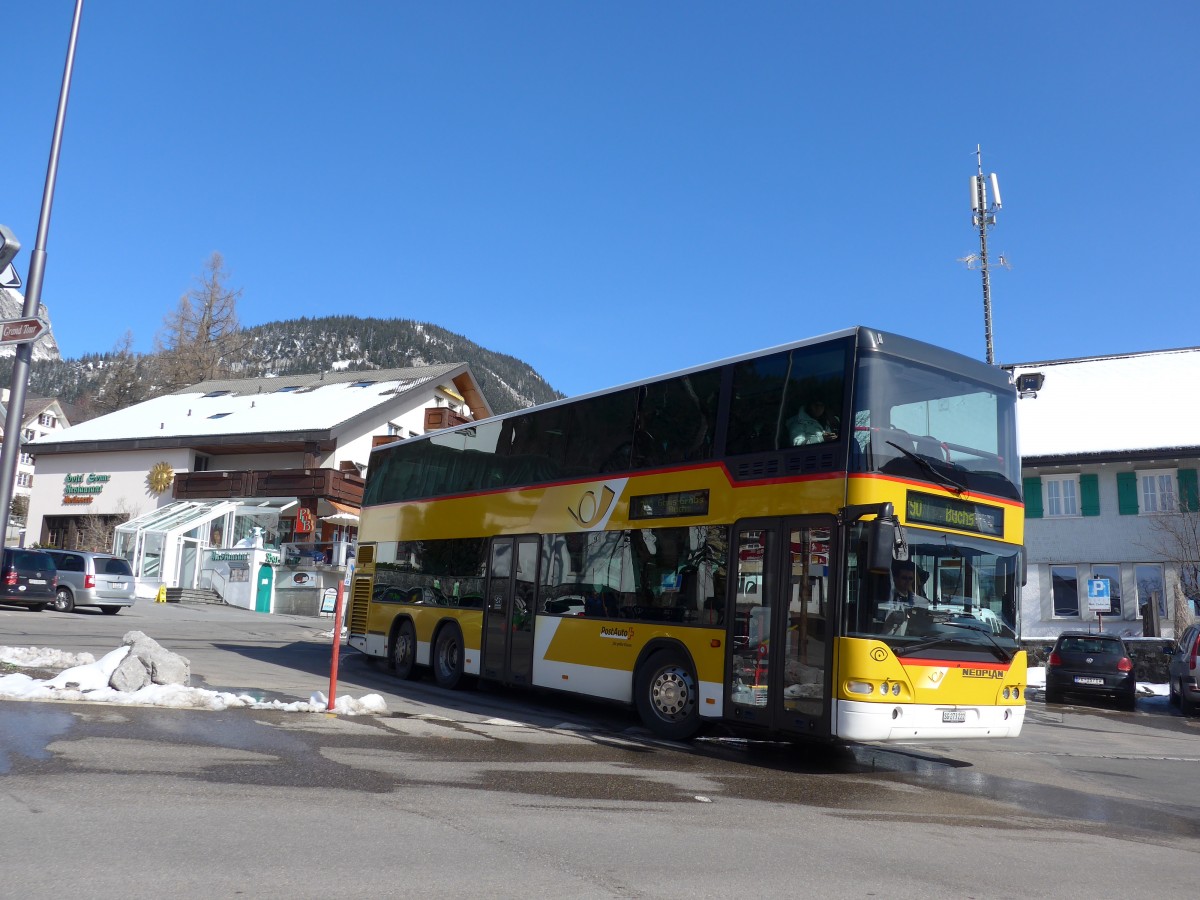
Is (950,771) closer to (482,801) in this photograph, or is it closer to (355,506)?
(482,801)

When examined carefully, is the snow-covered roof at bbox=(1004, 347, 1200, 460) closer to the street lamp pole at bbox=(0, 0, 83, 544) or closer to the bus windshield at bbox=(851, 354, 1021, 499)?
the bus windshield at bbox=(851, 354, 1021, 499)

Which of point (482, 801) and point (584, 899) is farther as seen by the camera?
point (482, 801)

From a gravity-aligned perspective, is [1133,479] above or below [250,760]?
above

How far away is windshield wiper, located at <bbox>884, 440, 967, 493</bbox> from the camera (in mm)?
9656

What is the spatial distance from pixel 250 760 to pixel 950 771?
7.08 meters

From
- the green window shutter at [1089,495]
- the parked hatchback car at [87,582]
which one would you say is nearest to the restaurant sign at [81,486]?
the parked hatchback car at [87,582]

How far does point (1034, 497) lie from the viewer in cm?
3353

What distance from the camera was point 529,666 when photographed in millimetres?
13711

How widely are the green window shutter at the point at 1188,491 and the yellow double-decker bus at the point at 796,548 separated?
23.7 meters

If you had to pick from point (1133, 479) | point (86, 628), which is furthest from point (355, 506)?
point (1133, 479)

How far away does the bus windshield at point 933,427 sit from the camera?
9586 millimetres

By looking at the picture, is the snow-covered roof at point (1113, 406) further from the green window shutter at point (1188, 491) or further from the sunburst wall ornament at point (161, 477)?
the sunburst wall ornament at point (161, 477)

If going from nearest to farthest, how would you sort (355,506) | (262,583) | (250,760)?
1. (250,760)
2. (262,583)
3. (355,506)

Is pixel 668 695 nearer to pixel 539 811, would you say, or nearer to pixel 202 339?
pixel 539 811
